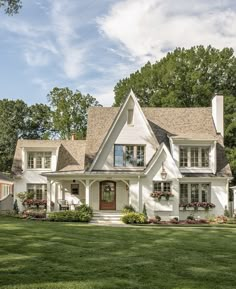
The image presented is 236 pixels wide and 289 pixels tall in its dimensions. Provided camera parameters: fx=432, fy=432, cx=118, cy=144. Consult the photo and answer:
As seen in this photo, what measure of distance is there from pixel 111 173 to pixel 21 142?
28.6ft

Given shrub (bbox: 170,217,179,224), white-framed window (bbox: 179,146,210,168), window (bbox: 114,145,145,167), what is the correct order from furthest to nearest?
1. white-framed window (bbox: 179,146,210,168)
2. window (bbox: 114,145,145,167)
3. shrub (bbox: 170,217,179,224)

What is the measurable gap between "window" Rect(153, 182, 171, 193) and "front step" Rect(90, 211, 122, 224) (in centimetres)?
280

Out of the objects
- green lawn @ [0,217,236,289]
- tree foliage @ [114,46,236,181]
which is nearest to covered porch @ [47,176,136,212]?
green lawn @ [0,217,236,289]

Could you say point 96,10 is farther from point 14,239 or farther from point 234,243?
point 234,243

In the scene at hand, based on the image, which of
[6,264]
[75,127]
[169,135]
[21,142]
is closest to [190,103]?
[75,127]

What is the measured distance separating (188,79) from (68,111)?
16293 mm

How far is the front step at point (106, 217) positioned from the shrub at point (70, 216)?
638 millimetres

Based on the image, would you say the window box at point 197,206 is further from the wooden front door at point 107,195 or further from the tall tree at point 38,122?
the tall tree at point 38,122

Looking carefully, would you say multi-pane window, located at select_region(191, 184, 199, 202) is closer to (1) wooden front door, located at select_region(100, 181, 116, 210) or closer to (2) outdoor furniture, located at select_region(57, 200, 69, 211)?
(1) wooden front door, located at select_region(100, 181, 116, 210)

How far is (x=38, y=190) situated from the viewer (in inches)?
1214

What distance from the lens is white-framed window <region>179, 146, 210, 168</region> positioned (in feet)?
95.5

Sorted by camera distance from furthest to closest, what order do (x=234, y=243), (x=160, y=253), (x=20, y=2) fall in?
1. (x=234, y=243)
2. (x=20, y=2)
3. (x=160, y=253)

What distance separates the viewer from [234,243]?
15117mm

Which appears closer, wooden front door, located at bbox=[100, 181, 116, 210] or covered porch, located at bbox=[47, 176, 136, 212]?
covered porch, located at bbox=[47, 176, 136, 212]
